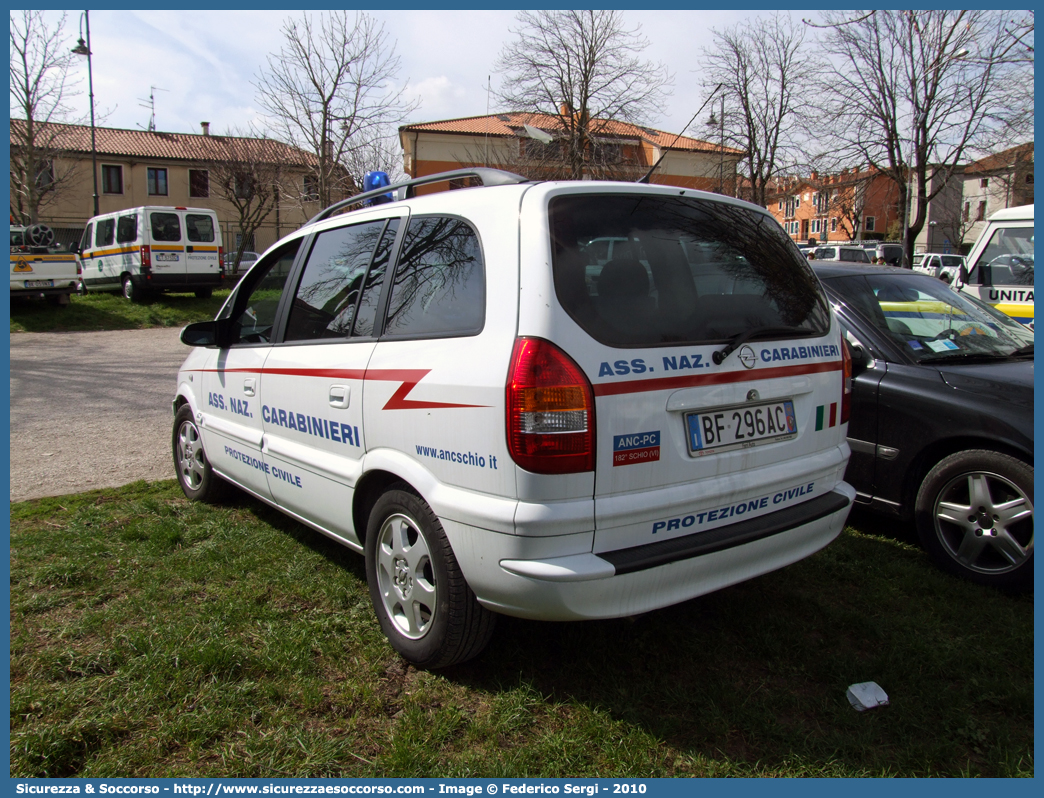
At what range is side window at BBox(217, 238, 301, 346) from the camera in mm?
3947

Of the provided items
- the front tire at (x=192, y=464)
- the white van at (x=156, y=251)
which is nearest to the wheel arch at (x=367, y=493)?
the front tire at (x=192, y=464)

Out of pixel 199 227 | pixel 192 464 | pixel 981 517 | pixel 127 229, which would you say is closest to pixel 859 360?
pixel 981 517

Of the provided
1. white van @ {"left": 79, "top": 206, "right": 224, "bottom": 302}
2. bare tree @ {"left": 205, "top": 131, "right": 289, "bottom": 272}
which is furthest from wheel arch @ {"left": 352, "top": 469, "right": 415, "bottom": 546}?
bare tree @ {"left": 205, "top": 131, "right": 289, "bottom": 272}

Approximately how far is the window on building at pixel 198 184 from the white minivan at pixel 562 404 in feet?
164

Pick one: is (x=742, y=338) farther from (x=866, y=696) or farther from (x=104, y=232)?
(x=104, y=232)

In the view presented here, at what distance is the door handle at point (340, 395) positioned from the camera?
3105 mm

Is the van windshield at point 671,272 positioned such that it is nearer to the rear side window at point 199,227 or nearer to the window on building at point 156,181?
the rear side window at point 199,227

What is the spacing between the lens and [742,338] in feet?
8.92

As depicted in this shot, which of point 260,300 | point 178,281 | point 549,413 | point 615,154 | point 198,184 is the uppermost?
point 198,184

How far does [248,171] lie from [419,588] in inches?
1324
